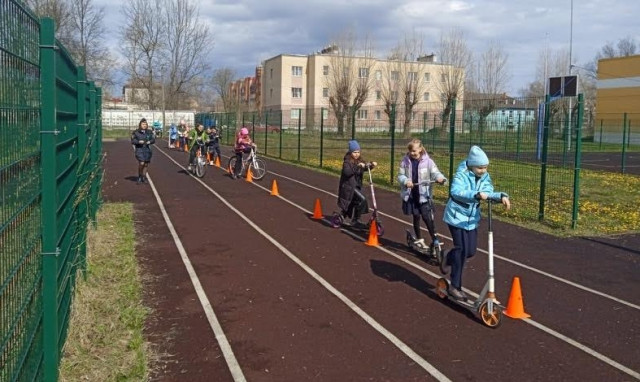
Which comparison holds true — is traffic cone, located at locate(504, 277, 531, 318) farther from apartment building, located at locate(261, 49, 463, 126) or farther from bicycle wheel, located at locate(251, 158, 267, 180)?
apartment building, located at locate(261, 49, 463, 126)

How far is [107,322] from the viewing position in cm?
557

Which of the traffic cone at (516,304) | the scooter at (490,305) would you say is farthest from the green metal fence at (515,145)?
the scooter at (490,305)

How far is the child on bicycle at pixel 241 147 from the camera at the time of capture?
1802 cm

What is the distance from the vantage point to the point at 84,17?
5206 cm

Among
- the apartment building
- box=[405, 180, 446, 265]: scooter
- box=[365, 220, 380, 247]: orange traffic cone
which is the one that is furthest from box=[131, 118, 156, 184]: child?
the apartment building

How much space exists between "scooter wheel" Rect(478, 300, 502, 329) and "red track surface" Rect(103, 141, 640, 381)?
0.09 metres

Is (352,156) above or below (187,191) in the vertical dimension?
above

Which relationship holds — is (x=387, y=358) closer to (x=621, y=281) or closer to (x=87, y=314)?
(x=87, y=314)

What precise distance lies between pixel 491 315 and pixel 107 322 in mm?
3677

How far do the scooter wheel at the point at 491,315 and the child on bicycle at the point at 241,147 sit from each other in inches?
516

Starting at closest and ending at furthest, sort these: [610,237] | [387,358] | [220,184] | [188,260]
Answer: [387,358], [188,260], [610,237], [220,184]

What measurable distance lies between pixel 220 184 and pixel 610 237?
416 inches

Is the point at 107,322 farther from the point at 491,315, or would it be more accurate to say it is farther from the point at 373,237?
the point at 373,237

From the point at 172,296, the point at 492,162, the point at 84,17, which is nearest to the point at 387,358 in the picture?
the point at 172,296
